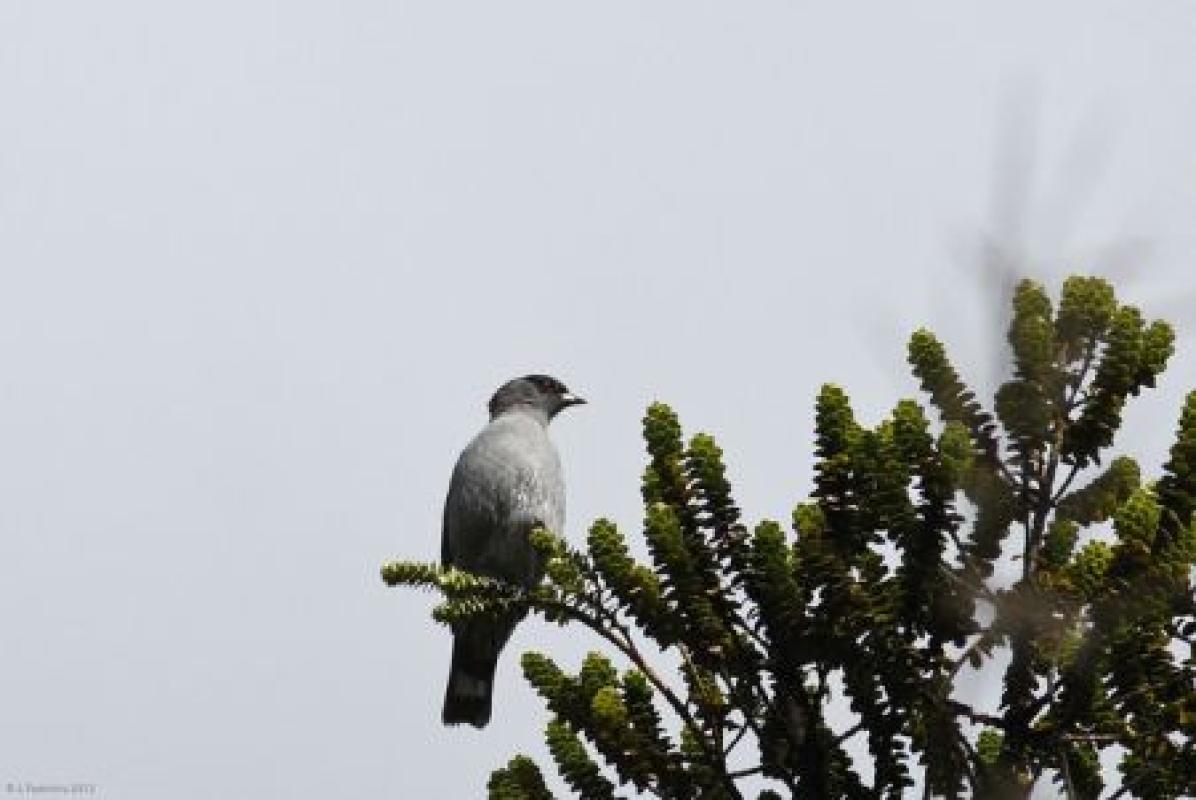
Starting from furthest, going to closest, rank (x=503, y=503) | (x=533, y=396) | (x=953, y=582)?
1. (x=533, y=396)
2. (x=503, y=503)
3. (x=953, y=582)

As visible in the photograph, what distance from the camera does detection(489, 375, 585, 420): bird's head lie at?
36.4 feet

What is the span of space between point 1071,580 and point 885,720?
1.70ft

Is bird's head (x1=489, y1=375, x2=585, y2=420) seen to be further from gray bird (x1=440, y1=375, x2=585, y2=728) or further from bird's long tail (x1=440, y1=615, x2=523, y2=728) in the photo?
bird's long tail (x1=440, y1=615, x2=523, y2=728)

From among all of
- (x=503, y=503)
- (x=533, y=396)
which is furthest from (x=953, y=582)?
(x=533, y=396)

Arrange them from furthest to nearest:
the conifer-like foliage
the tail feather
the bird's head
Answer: the bird's head
the tail feather
the conifer-like foliage

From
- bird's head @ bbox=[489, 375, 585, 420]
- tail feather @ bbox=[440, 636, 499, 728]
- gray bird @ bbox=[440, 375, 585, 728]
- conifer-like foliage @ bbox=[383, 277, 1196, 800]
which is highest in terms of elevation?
bird's head @ bbox=[489, 375, 585, 420]

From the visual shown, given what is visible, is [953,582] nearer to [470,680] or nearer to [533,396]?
[470,680]

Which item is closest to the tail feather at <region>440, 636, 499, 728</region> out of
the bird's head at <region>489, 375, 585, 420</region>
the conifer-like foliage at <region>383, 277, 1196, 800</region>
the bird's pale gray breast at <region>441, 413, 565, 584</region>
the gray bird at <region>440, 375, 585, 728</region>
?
the gray bird at <region>440, 375, 585, 728</region>

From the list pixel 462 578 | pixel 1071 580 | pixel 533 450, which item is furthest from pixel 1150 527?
pixel 533 450

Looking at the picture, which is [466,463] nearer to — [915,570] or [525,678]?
[525,678]

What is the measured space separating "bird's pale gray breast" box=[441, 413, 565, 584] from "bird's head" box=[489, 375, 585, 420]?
3.44 ft

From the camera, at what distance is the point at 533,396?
36.7ft

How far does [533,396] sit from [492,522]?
172 cm

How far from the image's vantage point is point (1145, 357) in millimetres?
4023
